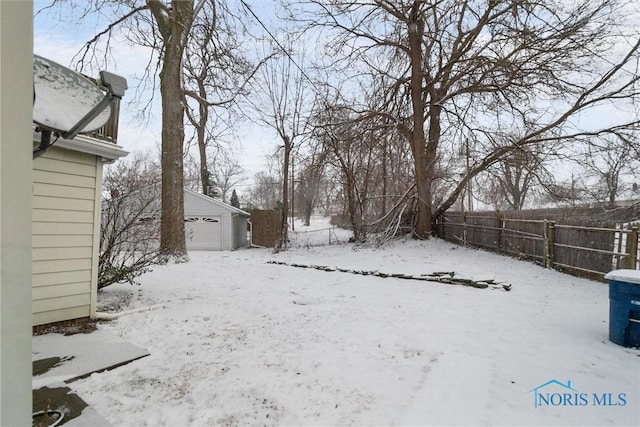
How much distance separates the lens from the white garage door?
17.2 metres

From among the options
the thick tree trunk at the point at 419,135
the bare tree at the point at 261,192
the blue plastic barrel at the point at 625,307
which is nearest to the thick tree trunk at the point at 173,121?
the thick tree trunk at the point at 419,135

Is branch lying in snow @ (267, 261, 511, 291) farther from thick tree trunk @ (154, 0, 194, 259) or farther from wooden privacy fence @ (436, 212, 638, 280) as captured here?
thick tree trunk @ (154, 0, 194, 259)

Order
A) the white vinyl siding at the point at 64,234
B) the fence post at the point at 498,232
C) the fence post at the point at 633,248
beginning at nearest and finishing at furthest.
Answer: the white vinyl siding at the point at 64,234 < the fence post at the point at 633,248 < the fence post at the point at 498,232

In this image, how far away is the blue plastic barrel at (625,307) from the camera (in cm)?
332

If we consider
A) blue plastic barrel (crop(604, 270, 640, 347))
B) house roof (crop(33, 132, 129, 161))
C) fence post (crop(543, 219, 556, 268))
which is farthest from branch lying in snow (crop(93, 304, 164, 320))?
fence post (crop(543, 219, 556, 268))

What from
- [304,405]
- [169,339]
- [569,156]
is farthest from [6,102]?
[569,156]

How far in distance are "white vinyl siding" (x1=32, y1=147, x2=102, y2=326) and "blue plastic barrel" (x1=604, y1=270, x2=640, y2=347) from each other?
5936mm

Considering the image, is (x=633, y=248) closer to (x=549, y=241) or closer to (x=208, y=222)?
(x=549, y=241)

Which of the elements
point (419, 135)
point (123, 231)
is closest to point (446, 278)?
point (123, 231)

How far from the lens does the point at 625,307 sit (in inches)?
134

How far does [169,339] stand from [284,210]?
13.4 m

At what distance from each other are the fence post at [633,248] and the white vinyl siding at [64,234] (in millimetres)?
8539

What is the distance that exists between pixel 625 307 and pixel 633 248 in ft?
11.4

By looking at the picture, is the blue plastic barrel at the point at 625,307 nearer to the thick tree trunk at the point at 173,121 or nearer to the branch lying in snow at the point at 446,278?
the branch lying in snow at the point at 446,278
